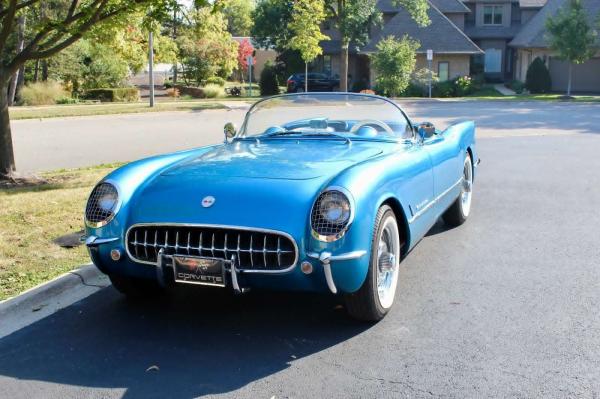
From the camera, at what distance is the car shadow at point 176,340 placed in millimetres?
3770

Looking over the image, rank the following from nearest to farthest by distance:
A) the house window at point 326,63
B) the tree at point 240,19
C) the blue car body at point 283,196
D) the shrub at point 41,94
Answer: the blue car body at point 283,196 < the shrub at point 41,94 < the house window at point 326,63 < the tree at point 240,19

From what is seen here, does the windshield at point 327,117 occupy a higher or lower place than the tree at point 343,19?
lower

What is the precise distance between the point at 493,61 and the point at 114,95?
2695 centimetres

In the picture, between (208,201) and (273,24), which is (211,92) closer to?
(273,24)

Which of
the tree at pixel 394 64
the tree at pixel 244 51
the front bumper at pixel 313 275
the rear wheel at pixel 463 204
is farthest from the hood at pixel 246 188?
the tree at pixel 244 51

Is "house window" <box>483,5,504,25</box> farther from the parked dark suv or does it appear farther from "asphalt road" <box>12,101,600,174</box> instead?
"asphalt road" <box>12,101,600,174</box>

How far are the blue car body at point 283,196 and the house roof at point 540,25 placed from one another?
123ft

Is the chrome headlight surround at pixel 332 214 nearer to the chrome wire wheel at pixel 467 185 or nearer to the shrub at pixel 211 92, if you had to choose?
the chrome wire wheel at pixel 467 185

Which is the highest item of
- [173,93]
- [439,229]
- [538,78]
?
[538,78]

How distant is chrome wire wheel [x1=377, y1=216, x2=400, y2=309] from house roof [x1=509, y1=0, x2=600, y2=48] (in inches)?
1492

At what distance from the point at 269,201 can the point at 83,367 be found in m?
1.42

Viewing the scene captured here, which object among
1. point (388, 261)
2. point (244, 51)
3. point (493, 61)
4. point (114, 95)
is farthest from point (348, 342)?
point (244, 51)

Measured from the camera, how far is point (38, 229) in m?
6.88

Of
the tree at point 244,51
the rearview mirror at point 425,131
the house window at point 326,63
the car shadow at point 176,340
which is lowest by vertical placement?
the car shadow at point 176,340
